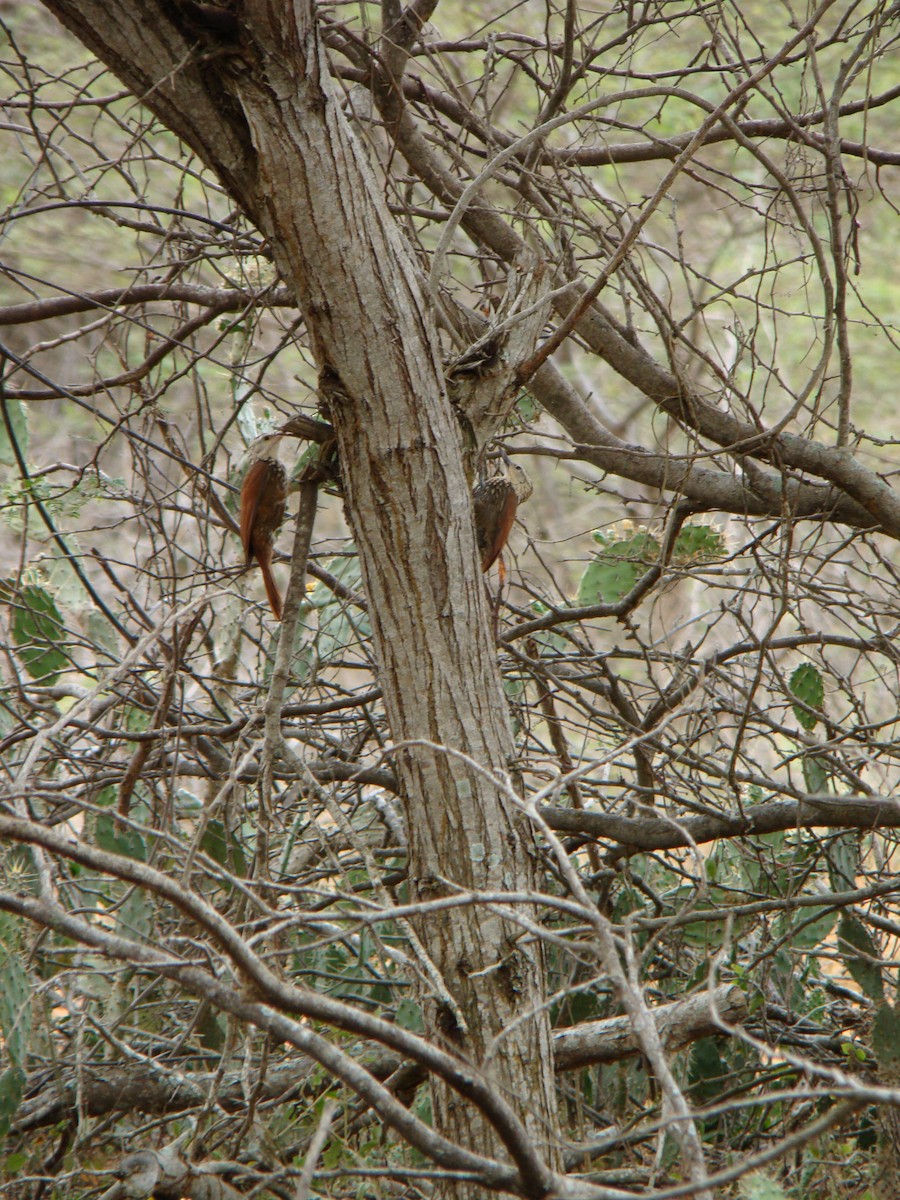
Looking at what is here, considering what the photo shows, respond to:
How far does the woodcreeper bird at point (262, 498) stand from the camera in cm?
259

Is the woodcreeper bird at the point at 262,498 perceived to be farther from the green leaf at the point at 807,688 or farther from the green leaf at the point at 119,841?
the green leaf at the point at 807,688

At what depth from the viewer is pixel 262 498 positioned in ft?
8.63

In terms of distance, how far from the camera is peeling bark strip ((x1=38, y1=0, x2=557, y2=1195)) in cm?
172

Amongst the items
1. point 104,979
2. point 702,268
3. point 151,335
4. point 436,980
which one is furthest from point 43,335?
point 436,980

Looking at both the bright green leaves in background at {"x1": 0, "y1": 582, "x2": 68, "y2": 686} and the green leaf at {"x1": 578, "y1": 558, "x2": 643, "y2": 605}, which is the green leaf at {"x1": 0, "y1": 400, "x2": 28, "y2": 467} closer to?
the bright green leaves in background at {"x1": 0, "y1": 582, "x2": 68, "y2": 686}

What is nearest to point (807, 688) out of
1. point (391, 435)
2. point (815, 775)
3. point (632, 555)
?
point (815, 775)

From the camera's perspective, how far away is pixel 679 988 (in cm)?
329

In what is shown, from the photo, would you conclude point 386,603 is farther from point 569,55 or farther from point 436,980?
point 569,55

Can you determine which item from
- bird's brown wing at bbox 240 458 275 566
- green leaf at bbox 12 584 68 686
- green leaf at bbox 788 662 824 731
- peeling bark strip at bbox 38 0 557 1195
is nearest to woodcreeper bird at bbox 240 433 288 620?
bird's brown wing at bbox 240 458 275 566

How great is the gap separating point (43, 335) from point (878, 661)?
8489 mm

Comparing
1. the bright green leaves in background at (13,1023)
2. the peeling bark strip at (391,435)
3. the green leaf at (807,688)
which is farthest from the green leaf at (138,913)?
→ the green leaf at (807,688)

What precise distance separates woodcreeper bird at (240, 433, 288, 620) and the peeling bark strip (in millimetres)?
724

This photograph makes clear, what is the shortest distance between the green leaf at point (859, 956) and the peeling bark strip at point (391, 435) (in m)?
1.31

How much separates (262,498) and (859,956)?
6.23 feet
